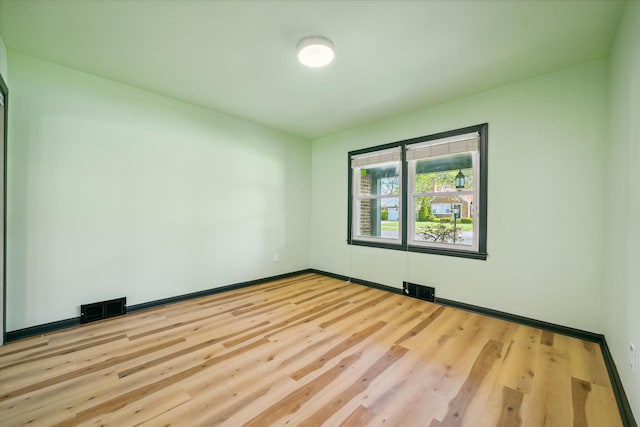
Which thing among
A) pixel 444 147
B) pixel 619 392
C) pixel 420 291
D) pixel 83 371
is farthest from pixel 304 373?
pixel 444 147

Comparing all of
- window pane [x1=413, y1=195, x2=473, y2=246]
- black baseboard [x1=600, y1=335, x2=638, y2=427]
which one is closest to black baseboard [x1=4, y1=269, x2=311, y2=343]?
window pane [x1=413, y1=195, x2=473, y2=246]

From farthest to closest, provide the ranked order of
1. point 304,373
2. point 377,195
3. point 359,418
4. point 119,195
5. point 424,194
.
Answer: point 377,195
point 424,194
point 119,195
point 304,373
point 359,418

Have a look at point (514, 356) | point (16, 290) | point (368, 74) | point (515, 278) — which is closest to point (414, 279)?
point (515, 278)

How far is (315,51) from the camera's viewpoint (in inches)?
85.1

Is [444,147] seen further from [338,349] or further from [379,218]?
[338,349]

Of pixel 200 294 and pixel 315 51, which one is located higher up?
pixel 315 51

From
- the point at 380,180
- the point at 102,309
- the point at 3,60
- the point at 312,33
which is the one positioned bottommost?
the point at 102,309

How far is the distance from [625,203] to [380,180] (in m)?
2.75

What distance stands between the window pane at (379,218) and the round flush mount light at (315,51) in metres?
2.33

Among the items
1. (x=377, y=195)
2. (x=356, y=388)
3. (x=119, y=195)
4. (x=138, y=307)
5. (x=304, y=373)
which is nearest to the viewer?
(x=356, y=388)

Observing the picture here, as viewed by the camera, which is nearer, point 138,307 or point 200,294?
point 138,307

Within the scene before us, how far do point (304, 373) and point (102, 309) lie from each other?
2.42 metres

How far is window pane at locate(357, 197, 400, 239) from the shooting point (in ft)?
13.0

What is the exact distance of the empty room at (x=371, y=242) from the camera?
5.47 ft
